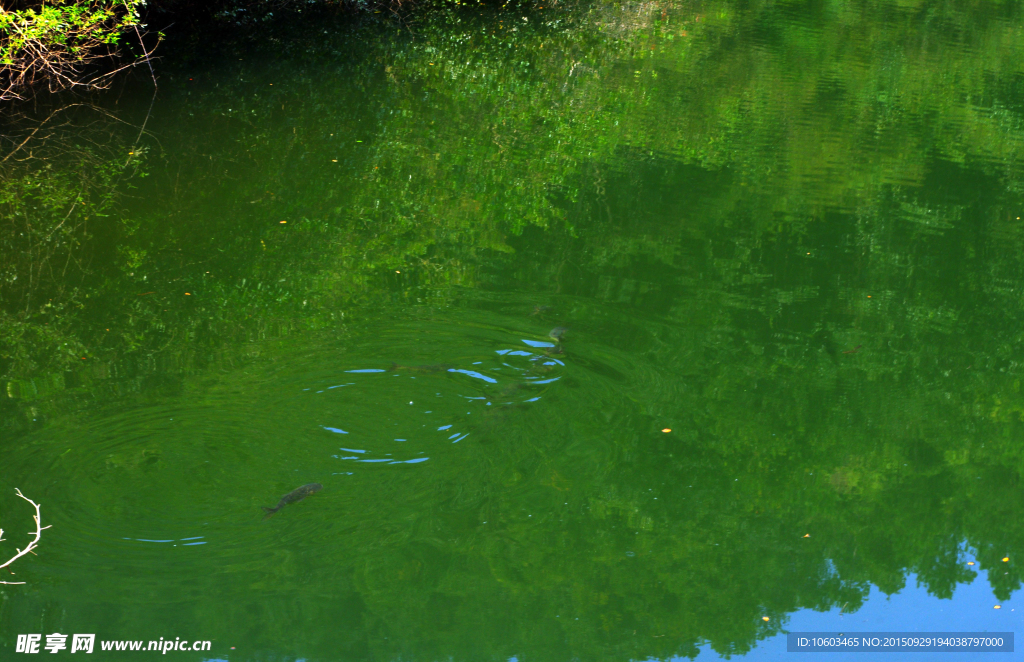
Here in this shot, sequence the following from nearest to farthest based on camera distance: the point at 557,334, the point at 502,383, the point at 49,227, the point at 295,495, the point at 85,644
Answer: the point at 85,644 → the point at 295,495 → the point at 502,383 → the point at 557,334 → the point at 49,227

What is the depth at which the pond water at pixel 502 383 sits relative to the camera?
5125mm

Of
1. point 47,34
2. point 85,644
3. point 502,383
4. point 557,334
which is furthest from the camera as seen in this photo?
point 47,34

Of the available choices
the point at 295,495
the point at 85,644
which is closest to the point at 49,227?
the point at 295,495

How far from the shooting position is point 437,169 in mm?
11281

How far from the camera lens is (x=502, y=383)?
262 inches

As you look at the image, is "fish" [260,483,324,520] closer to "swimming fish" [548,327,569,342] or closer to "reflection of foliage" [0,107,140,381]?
"reflection of foliage" [0,107,140,381]

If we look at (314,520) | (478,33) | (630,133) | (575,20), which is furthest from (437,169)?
(575,20)

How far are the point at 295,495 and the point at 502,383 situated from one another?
1846 millimetres

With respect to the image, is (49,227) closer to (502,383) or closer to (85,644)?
(502,383)

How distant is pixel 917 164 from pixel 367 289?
8622 mm

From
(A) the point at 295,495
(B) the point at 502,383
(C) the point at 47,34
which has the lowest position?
(A) the point at 295,495

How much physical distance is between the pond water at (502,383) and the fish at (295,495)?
0.10 meters

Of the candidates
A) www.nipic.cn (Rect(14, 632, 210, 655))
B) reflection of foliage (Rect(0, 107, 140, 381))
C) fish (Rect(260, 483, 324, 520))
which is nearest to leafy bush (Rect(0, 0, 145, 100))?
reflection of foliage (Rect(0, 107, 140, 381))

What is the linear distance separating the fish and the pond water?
0.10 m
